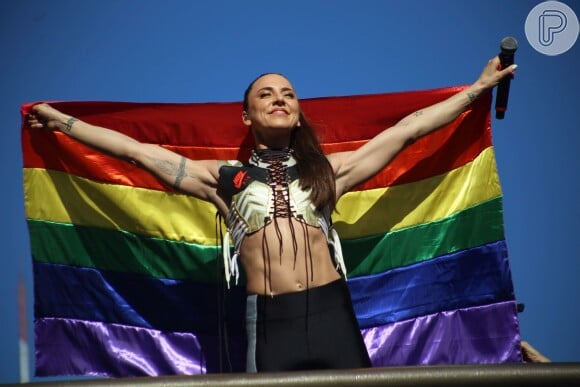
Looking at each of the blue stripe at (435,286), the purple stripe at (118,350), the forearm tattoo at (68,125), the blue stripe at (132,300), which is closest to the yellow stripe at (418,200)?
the blue stripe at (435,286)

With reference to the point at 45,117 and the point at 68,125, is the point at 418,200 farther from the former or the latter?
the point at 45,117

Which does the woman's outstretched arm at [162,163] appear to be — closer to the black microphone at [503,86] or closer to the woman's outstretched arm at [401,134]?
the woman's outstretched arm at [401,134]

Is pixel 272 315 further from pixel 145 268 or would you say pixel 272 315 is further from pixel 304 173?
pixel 145 268

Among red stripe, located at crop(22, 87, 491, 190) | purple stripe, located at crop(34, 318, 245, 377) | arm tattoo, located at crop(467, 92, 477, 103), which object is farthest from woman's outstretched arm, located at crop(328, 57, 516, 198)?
purple stripe, located at crop(34, 318, 245, 377)

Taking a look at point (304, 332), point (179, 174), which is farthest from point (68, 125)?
point (304, 332)

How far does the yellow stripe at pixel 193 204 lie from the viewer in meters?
4.76

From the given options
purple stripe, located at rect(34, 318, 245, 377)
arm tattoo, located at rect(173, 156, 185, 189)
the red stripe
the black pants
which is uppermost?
the red stripe

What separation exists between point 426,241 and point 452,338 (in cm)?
61

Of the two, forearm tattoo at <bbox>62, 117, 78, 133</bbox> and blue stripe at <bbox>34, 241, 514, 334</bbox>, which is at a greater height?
forearm tattoo at <bbox>62, 117, 78, 133</bbox>

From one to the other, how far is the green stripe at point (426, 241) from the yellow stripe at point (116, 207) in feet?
3.07

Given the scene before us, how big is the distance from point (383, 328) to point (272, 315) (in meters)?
1.31

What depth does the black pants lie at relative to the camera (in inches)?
141

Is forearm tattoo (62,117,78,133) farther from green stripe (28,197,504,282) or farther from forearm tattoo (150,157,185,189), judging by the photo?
green stripe (28,197,504,282)

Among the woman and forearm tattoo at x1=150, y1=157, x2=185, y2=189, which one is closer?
the woman
